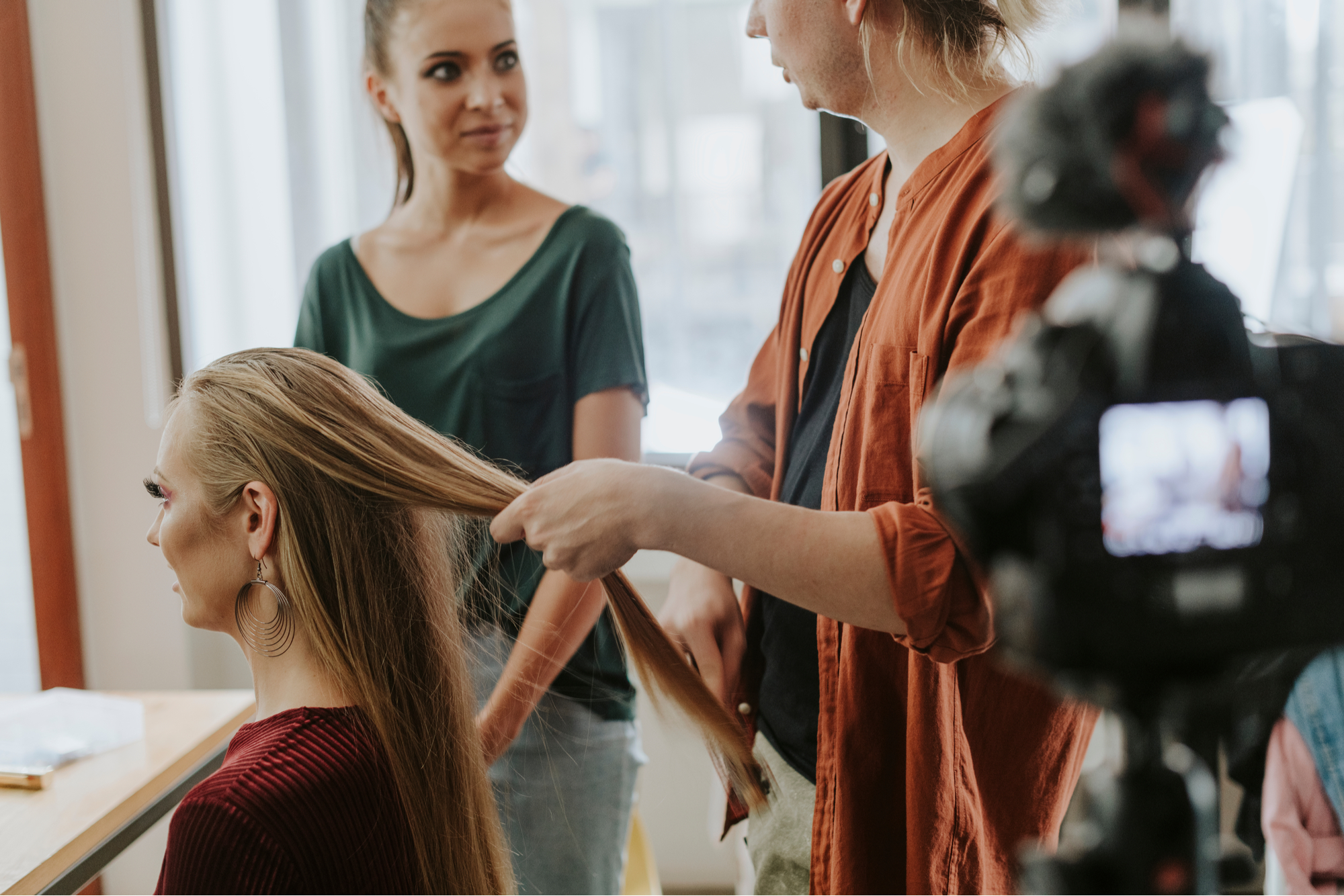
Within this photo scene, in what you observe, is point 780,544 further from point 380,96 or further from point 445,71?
point 380,96

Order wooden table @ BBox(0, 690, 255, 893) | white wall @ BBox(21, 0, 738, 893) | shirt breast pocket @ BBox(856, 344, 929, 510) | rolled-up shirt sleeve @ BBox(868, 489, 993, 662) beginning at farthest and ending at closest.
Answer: white wall @ BBox(21, 0, 738, 893)
wooden table @ BBox(0, 690, 255, 893)
shirt breast pocket @ BBox(856, 344, 929, 510)
rolled-up shirt sleeve @ BBox(868, 489, 993, 662)

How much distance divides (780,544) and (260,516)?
19.9 inches

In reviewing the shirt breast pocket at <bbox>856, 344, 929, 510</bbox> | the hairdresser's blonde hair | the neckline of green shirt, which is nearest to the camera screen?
the shirt breast pocket at <bbox>856, 344, 929, 510</bbox>

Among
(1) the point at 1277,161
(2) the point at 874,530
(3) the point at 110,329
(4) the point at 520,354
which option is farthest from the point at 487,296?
(3) the point at 110,329

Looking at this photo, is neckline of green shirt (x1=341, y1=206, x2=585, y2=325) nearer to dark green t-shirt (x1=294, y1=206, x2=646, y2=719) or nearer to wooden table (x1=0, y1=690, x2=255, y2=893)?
dark green t-shirt (x1=294, y1=206, x2=646, y2=719)

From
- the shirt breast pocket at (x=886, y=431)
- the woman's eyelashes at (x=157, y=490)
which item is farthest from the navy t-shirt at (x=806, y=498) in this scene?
Answer: the woman's eyelashes at (x=157, y=490)

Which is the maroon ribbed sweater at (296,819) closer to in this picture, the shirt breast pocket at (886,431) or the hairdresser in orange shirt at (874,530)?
the hairdresser in orange shirt at (874,530)

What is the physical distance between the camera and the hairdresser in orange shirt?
58 cm

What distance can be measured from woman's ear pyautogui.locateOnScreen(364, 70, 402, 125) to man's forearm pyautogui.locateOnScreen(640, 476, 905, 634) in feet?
2.79

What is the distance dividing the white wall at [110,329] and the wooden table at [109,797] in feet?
1.58

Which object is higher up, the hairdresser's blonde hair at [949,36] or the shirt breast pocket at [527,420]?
the hairdresser's blonde hair at [949,36]

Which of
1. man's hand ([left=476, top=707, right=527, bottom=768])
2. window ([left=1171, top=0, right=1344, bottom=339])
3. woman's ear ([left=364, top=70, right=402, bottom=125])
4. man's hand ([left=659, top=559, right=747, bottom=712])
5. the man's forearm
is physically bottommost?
man's hand ([left=476, top=707, right=527, bottom=768])

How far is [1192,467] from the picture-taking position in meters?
0.25

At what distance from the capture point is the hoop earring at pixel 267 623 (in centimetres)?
86
